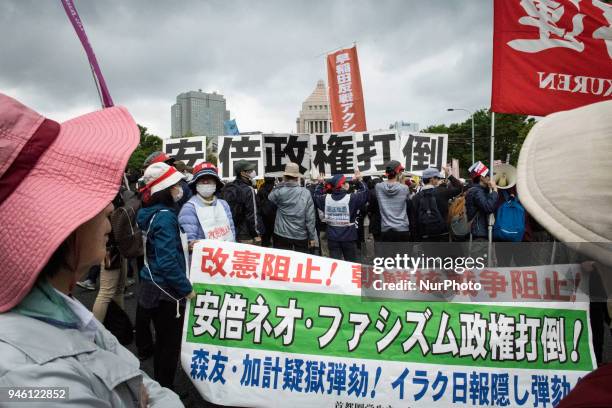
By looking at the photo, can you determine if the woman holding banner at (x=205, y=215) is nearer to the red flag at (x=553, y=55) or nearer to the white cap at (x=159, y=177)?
the white cap at (x=159, y=177)

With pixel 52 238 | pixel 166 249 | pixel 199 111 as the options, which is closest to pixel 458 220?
pixel 166 249

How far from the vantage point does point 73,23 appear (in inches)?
151

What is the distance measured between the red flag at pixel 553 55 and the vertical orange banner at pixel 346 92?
19.9ft

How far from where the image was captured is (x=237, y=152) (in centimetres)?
678

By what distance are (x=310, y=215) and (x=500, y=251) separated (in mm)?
2770

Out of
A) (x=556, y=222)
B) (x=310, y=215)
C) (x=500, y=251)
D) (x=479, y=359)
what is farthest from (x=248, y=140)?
(x=556, y=222)

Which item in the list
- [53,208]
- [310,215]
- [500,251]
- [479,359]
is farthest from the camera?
[310,215]

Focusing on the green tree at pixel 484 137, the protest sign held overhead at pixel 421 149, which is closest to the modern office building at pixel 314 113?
the green tree at pixel 484 137

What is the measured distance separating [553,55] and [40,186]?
16.7 ft

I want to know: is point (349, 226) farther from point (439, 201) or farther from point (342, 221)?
point (439, 201)

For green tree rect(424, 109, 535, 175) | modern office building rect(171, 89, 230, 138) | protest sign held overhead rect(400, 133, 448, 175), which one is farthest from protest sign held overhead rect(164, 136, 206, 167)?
modern office building rect(171, 89, 230, 138)

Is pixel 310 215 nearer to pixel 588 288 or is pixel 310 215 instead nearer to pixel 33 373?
pixel 588 288

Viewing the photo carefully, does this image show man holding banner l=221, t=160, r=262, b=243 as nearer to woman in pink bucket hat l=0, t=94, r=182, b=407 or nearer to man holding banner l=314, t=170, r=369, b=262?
man holding banner l=314, t=170, r=369, b=262

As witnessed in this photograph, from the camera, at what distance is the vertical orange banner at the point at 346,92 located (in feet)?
33.9
